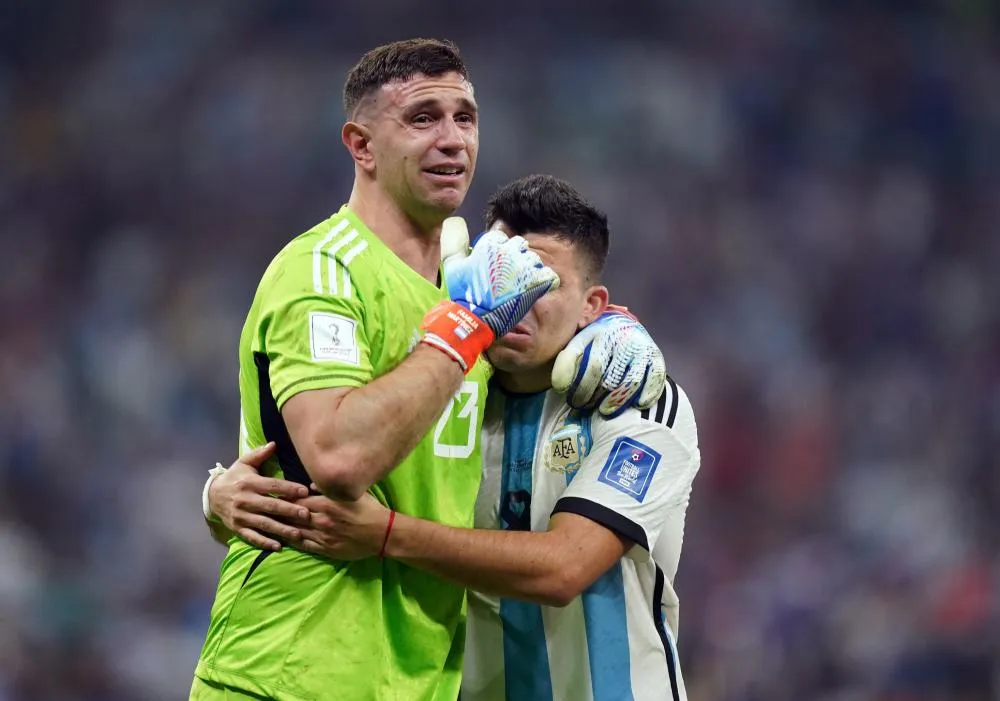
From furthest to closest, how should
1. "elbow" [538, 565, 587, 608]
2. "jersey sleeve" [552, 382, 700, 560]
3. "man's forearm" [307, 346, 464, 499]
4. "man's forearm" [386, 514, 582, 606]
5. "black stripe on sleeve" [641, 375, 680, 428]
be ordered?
"black stripe on sleeve" [641, 375, 680, 428] < "jersey sleeve" [552, 382, 700, 560] < "elbow" [538, 565, 587, 608] < "man's forearm" [386, 514, 582, 606] < "man's forearm" [307, 346, 464, 499]

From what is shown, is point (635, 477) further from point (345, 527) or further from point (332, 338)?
point (332, 338)

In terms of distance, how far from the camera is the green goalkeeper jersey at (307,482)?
2.44m

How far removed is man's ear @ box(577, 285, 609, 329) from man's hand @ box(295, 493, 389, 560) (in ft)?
2.93

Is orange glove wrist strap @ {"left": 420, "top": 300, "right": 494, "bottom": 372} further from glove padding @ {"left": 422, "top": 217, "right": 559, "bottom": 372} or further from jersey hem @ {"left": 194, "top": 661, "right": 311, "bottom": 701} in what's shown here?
jersey hem @ {"left": 194, "top": 661, "right": 311, "bottom": 701}

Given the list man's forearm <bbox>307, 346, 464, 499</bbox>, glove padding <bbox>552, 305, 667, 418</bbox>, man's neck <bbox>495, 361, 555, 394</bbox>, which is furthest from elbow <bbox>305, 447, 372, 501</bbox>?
man's neck <bbox>495, 361, 555, 394</bbox>

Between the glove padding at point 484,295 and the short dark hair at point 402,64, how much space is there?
1.49 feet

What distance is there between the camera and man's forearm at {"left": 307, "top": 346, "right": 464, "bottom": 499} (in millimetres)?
2301

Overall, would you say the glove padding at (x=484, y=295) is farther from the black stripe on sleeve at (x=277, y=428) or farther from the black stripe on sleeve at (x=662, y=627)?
the black stripe on sleeve at (x=662, y=627)

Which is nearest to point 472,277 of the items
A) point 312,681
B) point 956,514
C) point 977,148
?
point 312,681

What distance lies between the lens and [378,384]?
235 cm

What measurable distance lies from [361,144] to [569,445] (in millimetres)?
902

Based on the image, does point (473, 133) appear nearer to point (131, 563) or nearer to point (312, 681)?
point (312, 681)

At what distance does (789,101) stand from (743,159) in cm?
54

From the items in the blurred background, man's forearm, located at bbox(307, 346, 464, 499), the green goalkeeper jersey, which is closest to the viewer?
man's forearm, located at bbox(307, 346, 464, 499)
